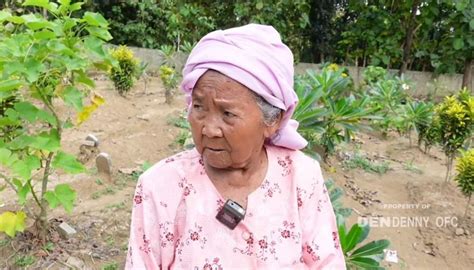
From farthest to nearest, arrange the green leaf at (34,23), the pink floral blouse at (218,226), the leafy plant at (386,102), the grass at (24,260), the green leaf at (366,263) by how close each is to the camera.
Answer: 1. the leafy plant at (386,102)
2. the grass at (24,260)
3. the green leaf at (34,23)
4. the green leaf at (366,263)
5. the pink floral blouse at (218,226)

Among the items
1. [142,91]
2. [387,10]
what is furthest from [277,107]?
[387,10]

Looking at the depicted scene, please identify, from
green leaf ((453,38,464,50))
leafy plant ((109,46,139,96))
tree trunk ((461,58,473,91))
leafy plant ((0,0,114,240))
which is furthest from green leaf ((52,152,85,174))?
tree trunk ((461,58,473,91))

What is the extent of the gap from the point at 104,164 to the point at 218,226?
8.23 ft

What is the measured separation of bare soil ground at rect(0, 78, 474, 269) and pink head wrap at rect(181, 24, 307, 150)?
5.42 ft

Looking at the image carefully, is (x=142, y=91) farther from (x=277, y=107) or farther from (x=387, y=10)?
(x=277, y=107)

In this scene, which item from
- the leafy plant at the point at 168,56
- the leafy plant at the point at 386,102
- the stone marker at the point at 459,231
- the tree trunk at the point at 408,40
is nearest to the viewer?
the stone marker at the point at 459,231

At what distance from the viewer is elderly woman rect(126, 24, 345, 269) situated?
120cm

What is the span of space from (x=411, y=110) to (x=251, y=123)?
3.73 meters

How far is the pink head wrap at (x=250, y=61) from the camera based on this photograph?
117 cm

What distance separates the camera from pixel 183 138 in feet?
14.4

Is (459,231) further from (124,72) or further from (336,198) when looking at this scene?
(124,72)

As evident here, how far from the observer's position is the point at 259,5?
25.2 feet

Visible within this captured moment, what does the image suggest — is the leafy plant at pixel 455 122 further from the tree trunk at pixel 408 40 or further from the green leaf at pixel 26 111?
the tree trunk at pixel 408 40

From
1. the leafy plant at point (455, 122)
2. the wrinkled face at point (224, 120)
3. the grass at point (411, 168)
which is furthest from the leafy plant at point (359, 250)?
the grass at point (411, 168)
